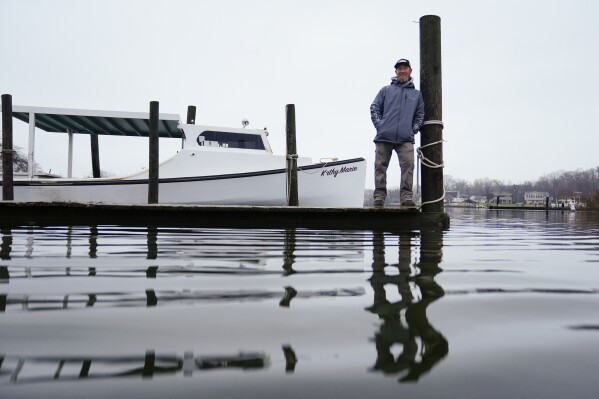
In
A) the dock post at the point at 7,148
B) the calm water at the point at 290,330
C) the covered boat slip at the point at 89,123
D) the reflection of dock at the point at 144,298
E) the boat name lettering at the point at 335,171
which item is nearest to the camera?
the calm water at the point at 290,330

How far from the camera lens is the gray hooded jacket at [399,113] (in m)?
4.51

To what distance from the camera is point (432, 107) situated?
455 cm

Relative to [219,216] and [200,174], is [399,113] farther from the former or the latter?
→ [200,174]

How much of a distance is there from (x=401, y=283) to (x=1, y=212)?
4.69 m

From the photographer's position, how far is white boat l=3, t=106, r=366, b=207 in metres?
8.48

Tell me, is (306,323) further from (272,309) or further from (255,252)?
(255,252)

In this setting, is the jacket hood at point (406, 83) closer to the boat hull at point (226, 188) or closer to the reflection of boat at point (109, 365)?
the reflection of boat at point (109, 365)

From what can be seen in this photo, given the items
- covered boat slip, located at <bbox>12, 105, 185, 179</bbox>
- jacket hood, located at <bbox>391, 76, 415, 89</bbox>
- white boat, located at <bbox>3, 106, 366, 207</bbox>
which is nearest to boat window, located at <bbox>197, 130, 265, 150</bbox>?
white boat, located at <bbox>3, 106, 366, 207</bbox>

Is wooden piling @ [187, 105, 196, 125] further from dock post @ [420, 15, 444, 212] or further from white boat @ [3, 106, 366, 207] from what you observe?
dock post @ [420, 15, 444, 212]

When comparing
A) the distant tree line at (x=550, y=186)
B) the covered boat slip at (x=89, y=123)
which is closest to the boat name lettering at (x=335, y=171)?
the covered boat slip at (x=89, y=123)

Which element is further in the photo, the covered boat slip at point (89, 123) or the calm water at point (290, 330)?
the covered boat slip at point (89, 123)

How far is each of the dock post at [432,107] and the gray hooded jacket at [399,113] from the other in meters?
0.12

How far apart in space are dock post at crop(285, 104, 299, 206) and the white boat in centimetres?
216

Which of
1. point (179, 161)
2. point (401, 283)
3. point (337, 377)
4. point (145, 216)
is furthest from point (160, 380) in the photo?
point (179, 161)
